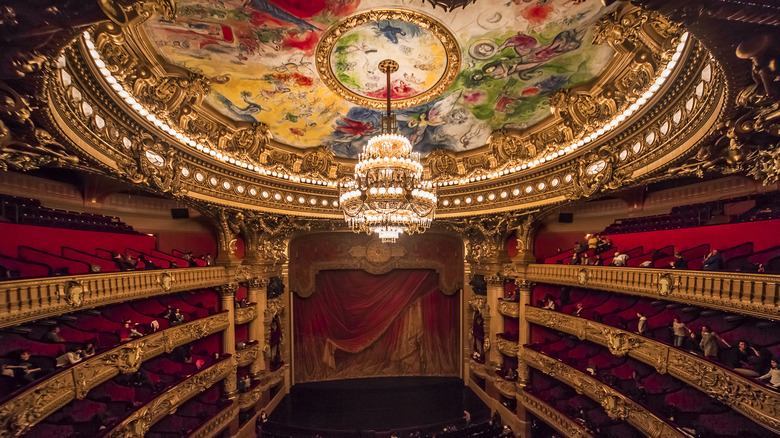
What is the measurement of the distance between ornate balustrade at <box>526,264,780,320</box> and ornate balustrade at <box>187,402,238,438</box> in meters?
10.4

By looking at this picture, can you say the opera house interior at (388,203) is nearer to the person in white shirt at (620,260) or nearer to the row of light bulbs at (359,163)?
the row of light bulbs at (359,163)

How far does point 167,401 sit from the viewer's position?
712 cm

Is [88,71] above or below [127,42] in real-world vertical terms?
below

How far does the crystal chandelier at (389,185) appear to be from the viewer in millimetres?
6586

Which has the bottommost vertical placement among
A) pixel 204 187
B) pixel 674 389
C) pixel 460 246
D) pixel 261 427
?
pixel 261 427

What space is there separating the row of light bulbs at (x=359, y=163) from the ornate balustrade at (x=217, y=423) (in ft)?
23.0

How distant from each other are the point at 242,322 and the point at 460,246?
921cm

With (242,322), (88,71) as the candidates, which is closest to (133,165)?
(88,71)

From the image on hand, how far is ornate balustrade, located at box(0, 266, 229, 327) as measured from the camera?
4.36 metres

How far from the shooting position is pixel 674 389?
6773 mm

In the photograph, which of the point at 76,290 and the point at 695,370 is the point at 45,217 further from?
the point at 695,370

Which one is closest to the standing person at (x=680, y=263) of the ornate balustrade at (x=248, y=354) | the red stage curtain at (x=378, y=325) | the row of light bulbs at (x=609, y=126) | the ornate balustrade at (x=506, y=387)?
the row of light bulbs at (x=609, y=126)

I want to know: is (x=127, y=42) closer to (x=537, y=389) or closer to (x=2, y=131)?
(x=2, y=131)

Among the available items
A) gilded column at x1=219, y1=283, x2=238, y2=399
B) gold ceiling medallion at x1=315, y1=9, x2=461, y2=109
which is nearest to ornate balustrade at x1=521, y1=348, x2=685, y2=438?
gold ceiling medallion at x1=315, y1=9, x2=461, y2=109
